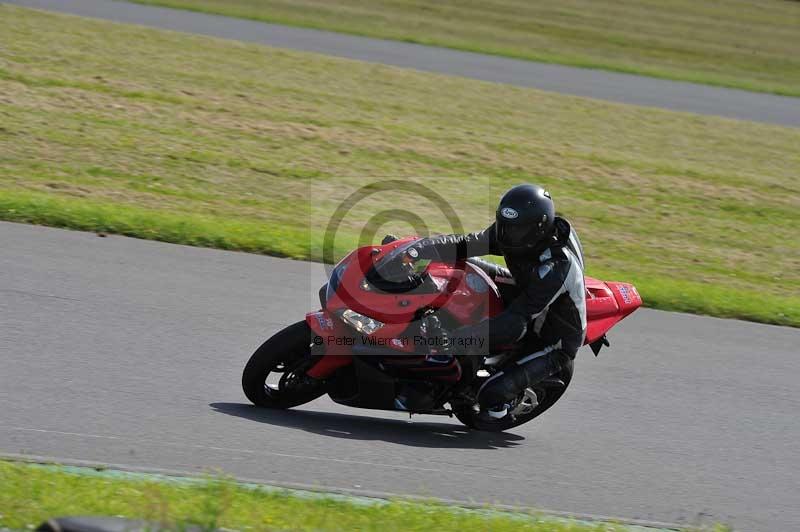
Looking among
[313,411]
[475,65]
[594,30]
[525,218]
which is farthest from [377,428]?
[594,30]

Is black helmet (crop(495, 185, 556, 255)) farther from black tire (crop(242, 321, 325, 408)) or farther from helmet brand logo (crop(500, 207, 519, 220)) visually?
black tire (crop(242, 321, 325, 408))

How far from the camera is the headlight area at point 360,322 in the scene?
630 centimetres

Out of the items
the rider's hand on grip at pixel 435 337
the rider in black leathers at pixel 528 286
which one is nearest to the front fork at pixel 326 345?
the rider's hand on grip at pixel 435 337

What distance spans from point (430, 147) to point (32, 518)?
1071cm

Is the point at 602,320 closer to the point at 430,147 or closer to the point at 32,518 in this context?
the point at 32,518

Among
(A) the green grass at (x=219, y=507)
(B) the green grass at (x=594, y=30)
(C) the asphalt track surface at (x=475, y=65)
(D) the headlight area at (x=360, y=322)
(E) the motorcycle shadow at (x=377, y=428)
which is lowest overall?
(A) the green grass at (x=219, y=507)

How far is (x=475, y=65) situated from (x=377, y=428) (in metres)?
15.6

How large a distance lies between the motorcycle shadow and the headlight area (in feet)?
2.26

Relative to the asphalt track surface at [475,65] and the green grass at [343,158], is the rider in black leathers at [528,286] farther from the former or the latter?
the asphalt track surface at [475,65]

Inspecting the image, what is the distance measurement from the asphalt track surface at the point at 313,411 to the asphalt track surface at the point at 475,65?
11.6 m

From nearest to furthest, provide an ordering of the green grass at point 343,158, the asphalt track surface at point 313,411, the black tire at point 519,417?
the asphalt track surface at point 313,411 < the black tire at point 519,417 < the green grass at point 343,158

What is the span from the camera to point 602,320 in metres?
7.14

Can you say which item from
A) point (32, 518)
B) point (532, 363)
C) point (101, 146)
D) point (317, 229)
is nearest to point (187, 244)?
point (317, 229)

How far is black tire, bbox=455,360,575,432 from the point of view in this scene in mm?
6973
